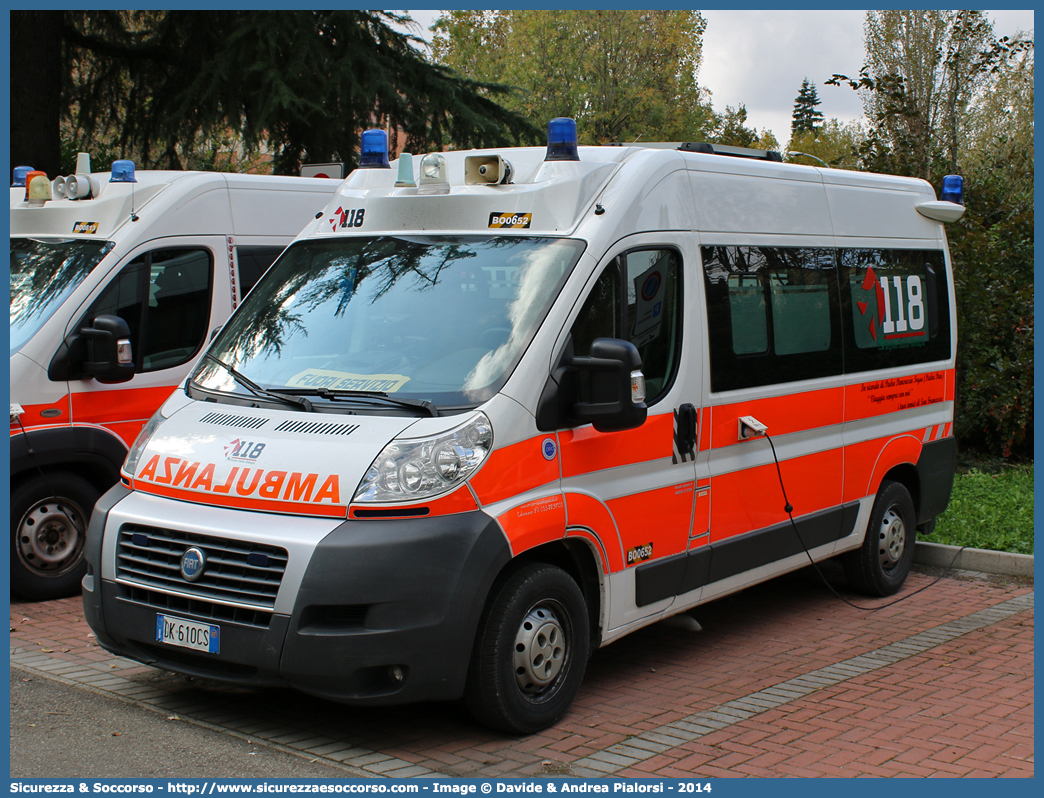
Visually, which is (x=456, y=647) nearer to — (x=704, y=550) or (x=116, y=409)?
(x=704, y=550)

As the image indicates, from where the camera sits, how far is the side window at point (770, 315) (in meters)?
6.09

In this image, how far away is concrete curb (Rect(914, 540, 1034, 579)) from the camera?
8.09 metres

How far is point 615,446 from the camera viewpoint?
535 cm

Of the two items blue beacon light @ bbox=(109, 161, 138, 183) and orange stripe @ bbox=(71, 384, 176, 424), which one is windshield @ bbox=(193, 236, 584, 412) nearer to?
orange stripe @ bbox=(71, 384, 176, 424)

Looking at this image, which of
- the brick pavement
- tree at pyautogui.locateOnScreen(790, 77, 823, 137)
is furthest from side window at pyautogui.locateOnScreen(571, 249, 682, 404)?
tree at pyautogui.locateOnScreen(790, 77, 823, 137)

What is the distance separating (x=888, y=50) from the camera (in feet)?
77.4

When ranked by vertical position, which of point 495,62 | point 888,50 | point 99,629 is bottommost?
point 99,629

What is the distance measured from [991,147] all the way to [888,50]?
3.67 meters

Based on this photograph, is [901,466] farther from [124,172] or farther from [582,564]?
[124,172]

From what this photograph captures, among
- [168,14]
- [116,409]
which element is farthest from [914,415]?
[168,14]

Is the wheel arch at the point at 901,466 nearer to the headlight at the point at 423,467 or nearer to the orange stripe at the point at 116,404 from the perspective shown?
the headlight at the point at 423,467

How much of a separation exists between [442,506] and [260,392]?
1.19 m

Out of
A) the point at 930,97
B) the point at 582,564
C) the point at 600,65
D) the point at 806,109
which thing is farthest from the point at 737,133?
the point at 806,109

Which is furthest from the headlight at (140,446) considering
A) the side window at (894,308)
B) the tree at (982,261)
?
the tree at (982,261)
